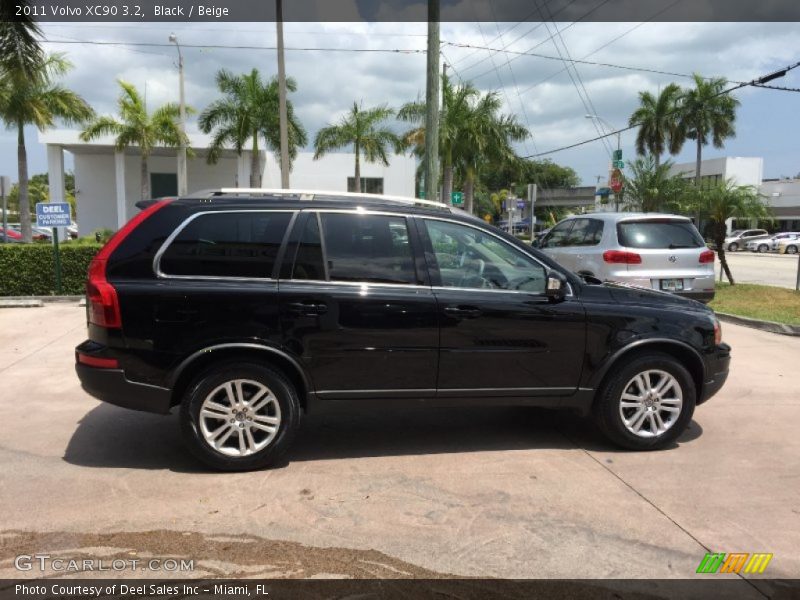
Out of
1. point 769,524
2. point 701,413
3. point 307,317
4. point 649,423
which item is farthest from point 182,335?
point 701,413

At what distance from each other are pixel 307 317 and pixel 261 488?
3.70ft

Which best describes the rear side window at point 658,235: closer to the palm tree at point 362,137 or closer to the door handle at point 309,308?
the door handle at point 309,308

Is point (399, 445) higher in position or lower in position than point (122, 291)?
lower

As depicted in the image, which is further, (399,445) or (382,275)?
(399,445)

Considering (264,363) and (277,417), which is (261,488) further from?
(264,363)

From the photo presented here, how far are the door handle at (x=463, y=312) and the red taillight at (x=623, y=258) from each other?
5374 mm

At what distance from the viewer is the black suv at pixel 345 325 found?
13.3 feet

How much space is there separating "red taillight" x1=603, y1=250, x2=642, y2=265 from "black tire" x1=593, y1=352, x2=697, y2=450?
453 cm

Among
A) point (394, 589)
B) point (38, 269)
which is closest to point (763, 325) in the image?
point (394, 589)

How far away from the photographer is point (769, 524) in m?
3.62

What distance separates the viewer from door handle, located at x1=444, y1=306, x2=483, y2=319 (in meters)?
4.29

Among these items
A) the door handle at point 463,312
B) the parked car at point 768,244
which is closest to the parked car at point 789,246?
the parked car at point 768,244

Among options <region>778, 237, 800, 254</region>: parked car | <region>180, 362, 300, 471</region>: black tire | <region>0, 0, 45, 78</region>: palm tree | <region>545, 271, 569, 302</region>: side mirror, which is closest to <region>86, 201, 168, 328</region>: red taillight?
<region>180, 362, 300, 471</region>: black tire

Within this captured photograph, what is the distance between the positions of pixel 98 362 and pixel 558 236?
8.64m
